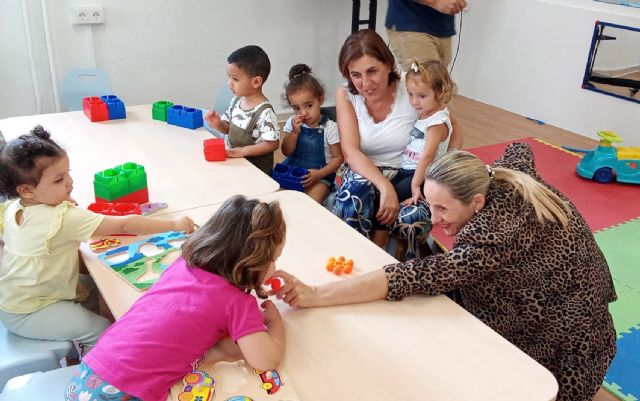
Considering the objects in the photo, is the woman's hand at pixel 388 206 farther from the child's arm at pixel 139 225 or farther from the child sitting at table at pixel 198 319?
the child sitting at table at pixel 198 319

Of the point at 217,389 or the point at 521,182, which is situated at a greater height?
the point at 521,182

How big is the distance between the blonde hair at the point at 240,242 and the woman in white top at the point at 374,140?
1.03 m

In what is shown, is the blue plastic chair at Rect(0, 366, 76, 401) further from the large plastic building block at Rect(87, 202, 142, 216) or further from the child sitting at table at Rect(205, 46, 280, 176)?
the child sitting at table at Rect(205, 46, 280, 176)

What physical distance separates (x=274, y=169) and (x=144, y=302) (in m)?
1.36

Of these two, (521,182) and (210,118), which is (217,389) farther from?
(210,118)

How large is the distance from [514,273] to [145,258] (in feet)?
3.11

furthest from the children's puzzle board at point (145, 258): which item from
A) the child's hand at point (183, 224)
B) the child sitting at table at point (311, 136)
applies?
the child sitting at table at point (311, 136)

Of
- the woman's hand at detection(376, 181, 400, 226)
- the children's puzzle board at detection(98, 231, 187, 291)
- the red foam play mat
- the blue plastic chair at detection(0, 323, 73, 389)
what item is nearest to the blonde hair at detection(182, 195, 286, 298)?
the children's puzzle board at detection(98, 231, 187, 291)

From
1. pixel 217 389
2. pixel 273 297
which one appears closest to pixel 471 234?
pixel 273 297

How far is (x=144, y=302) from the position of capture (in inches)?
49.2

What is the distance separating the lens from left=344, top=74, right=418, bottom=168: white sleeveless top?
2381mm

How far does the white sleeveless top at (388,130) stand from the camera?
2381 mm

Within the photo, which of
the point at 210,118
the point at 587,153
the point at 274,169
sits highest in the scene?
the point at 210,118

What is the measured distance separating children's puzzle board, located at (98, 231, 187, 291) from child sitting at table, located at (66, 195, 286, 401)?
24cm
